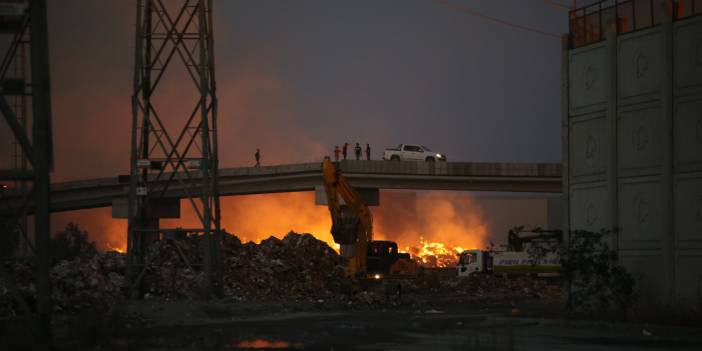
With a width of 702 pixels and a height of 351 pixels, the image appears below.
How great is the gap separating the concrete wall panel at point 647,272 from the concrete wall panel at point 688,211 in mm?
938

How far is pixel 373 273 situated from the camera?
1563 inches

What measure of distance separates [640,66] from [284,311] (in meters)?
14.5

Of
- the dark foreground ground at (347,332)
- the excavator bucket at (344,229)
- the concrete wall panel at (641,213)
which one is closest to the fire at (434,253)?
the excavator bucket at (344,229)

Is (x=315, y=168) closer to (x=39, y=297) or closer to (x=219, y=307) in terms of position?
(x=219, y=307)

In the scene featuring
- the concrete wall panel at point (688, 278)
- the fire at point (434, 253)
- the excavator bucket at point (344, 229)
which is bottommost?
the fire at point (434, 253)

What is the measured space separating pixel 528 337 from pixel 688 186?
712 centimetres

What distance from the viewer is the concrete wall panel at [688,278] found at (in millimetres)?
25047

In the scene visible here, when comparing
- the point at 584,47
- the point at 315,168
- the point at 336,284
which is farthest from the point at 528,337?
the point at 315,168

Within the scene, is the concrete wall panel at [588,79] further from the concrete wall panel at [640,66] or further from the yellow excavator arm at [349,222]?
the yellow excavator arm at [349,222]

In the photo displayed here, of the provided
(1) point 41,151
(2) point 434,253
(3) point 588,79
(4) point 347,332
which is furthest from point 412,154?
(1) point 41,151

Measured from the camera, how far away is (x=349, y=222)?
39062 millimetres

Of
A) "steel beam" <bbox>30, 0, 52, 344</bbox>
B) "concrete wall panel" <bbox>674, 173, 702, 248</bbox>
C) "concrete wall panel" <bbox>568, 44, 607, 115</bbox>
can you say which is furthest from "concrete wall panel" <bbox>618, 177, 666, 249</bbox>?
"steel beam" <bbox>30, 0, 52, 344</bbox>

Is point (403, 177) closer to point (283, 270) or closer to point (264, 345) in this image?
point (283, 270)

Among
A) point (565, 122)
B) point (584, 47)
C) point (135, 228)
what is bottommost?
point (135, 228)
